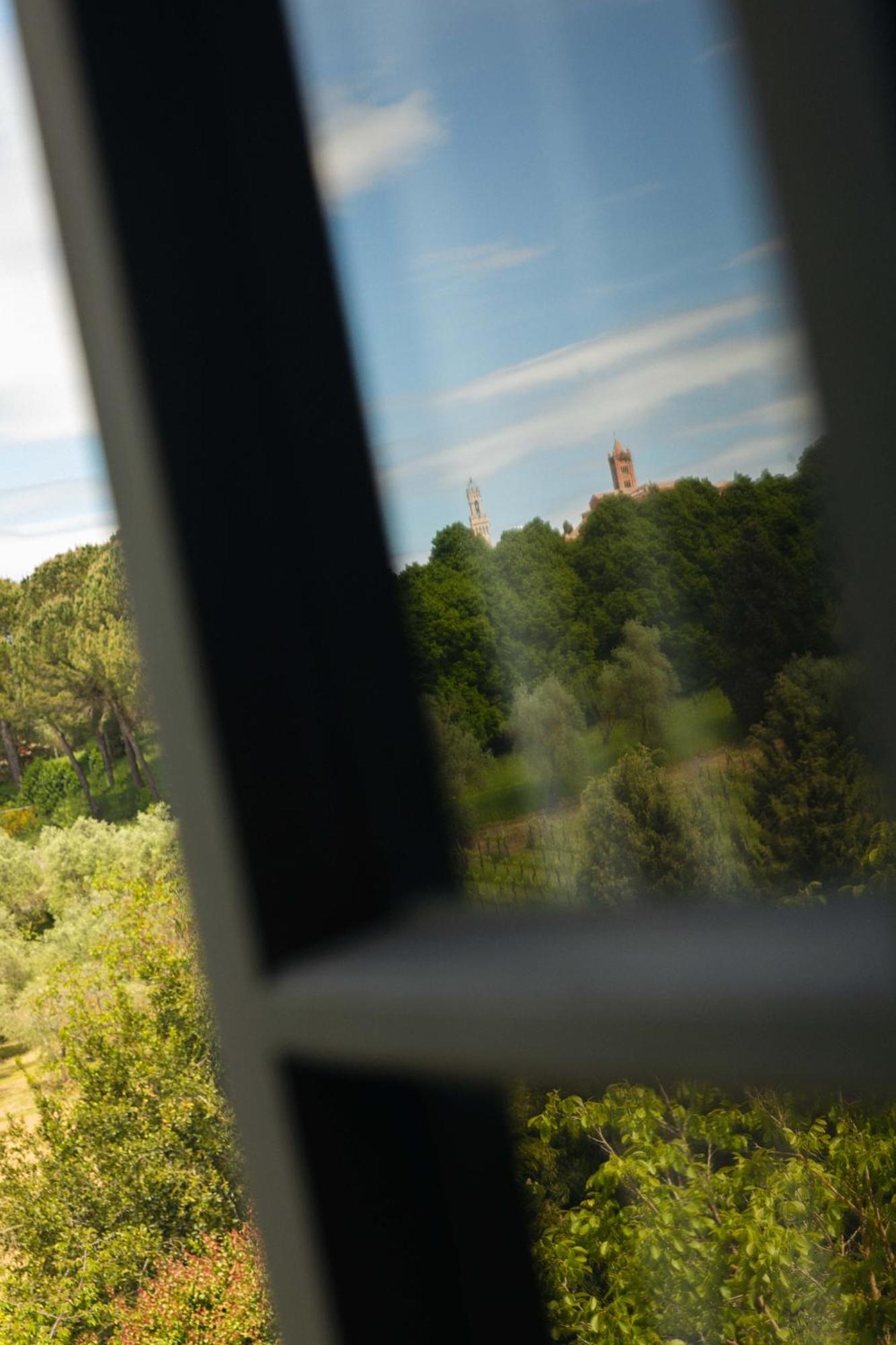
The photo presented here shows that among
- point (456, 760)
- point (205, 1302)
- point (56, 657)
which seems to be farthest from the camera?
point (56, 657)

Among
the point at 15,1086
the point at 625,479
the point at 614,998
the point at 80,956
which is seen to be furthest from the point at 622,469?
the point at 15,1086

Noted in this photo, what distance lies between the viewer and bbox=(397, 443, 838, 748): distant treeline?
23cm

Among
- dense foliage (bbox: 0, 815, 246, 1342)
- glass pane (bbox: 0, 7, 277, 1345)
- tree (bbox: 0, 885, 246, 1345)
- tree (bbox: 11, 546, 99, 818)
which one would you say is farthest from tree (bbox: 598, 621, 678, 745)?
tree (bbox: 11, 546, 99, 818)

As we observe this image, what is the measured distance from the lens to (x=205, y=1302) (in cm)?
647

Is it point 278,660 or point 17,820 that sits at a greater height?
point 278,660

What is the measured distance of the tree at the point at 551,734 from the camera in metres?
0.29

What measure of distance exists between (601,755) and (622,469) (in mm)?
61

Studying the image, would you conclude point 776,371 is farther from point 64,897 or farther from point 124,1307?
point 64,897

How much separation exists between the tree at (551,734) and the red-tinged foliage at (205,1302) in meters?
6.61

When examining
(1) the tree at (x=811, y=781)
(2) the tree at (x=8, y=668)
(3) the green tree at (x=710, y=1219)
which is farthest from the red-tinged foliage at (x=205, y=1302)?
(1) the tree at (x=811, y=781)

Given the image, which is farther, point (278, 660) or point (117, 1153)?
point (117, 1153)

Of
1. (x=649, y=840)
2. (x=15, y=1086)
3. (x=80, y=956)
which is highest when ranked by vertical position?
(x=649, y=840)

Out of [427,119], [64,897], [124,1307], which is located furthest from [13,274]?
[427,119]

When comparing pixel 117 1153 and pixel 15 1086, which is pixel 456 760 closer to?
pixel 117 1153
